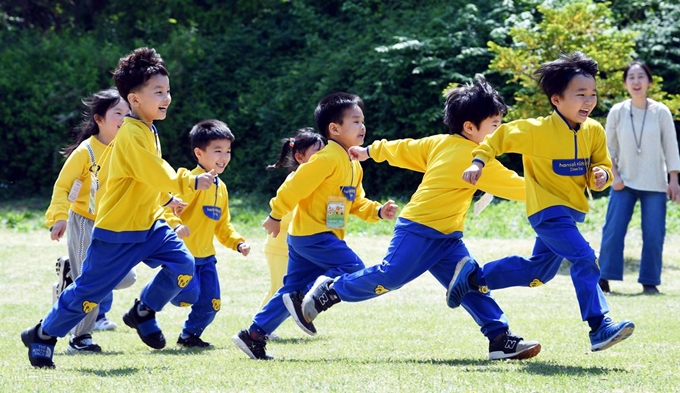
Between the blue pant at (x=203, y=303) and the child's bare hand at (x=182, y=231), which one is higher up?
the child's bare hand at (x=182, y=231)

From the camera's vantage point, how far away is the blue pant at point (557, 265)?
17.9ft

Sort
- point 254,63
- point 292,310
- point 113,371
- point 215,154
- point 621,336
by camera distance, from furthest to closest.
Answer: point 254,63, point 215,154, point 292,310, point 113,371, point 621,336

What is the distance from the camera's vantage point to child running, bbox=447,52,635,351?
549cm

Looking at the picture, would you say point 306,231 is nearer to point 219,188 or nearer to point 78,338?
point 219,188

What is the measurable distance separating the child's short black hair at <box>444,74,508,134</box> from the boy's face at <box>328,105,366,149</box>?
65 cm

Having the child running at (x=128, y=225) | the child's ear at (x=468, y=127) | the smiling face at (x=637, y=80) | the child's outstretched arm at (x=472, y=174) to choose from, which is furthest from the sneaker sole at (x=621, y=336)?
the smiling face at (x=637, y=80)

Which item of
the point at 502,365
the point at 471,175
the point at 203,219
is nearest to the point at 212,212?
the point at 203,219

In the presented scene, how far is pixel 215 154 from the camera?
712cm

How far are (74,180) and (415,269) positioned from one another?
2.53 metres

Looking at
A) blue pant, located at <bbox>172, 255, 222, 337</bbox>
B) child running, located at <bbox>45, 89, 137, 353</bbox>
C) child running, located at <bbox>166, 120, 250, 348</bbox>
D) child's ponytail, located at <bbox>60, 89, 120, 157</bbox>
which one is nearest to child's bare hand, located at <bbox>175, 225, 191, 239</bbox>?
child running, located at <bbox>166, 120, 250, 348</bbox>

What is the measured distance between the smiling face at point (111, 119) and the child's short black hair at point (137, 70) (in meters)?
1.25

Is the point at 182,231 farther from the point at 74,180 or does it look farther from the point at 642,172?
the point at 642,172

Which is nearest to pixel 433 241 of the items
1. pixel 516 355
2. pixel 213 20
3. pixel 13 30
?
pixel 516 355

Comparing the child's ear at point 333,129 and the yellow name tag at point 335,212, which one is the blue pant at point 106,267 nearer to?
the yellow name tag at point 335,212
